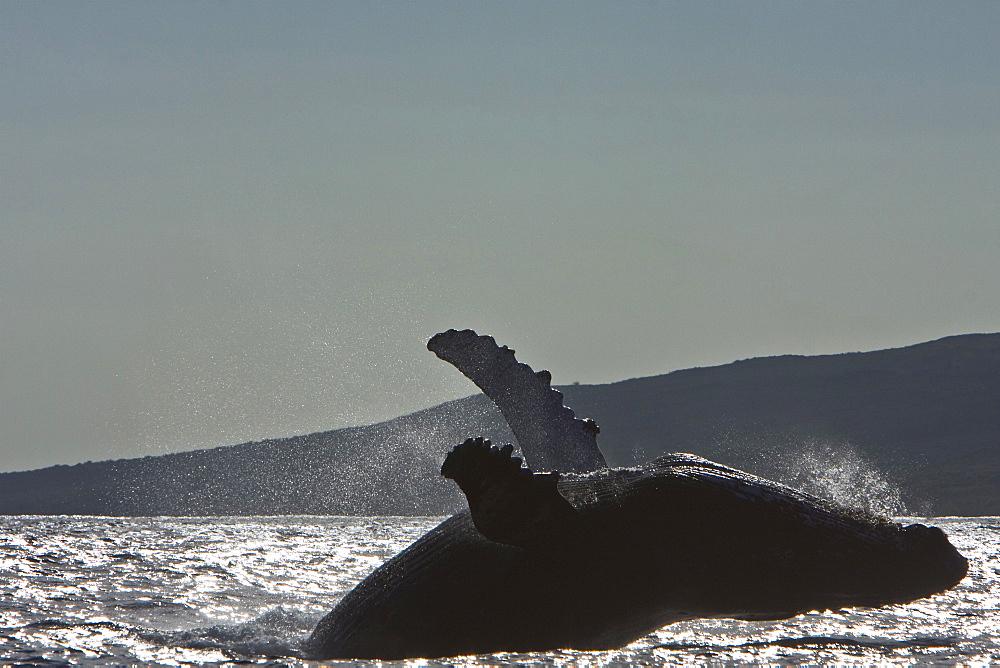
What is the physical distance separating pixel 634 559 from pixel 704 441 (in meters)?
94.3

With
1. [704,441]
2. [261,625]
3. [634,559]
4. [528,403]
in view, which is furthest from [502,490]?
[704,441]

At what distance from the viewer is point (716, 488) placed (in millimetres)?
5035

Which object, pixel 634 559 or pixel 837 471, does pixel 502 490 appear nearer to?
pixel 634 559

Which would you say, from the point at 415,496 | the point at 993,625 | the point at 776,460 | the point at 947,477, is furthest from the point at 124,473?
the point at 993,625

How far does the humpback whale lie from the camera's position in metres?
4.80

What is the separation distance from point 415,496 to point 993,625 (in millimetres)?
65547

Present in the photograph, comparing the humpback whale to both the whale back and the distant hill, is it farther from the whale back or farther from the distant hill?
the distant hill

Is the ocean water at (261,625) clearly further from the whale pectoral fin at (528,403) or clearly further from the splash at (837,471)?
the splash at (837,471)

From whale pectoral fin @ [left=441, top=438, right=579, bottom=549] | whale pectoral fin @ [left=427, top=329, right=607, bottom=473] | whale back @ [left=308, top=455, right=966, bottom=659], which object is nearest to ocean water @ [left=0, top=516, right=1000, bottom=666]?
whale back @ [left=308, top=455, right=966, bottom=659]

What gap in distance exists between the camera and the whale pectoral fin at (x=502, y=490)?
14.7 ft

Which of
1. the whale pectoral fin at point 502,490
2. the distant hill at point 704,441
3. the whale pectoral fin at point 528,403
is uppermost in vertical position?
the distant hill at point 704,441

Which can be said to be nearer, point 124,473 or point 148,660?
point 148,660

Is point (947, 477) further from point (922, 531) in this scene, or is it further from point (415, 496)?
point (922, 531)

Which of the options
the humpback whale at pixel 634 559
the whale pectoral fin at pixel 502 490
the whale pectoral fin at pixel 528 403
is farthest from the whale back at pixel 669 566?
the whale pectoral fin at pixel 528 403
